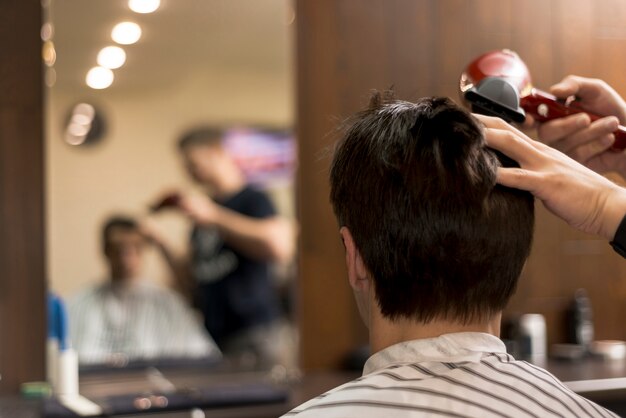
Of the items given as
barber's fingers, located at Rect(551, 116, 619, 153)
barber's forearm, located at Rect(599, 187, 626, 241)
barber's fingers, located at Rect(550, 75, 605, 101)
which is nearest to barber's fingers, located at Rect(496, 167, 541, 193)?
barber's forearm, located at Rect(599, 187, 626, 241)

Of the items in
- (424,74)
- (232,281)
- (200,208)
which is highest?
(424,74)

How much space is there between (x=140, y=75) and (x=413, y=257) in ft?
6.48

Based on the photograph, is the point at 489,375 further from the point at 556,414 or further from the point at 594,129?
the point at 594,129

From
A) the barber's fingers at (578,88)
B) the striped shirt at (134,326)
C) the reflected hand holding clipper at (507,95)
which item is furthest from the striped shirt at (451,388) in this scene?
the striped shirt at (134,326)

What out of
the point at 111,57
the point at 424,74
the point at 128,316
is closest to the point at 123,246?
the point at 128,316

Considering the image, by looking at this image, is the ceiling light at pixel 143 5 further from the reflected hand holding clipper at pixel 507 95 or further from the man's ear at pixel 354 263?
the man's ear at pixel 354 263

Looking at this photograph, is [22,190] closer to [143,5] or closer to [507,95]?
[143,5]

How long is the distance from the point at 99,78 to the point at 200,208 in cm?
55

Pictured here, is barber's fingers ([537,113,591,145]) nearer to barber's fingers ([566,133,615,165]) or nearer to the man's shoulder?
barber's fingers ([566,133,615,165])

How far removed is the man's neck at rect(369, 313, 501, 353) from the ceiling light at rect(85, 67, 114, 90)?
1.88 m

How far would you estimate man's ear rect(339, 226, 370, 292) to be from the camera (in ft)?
4.53

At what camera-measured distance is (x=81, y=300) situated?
117 inches

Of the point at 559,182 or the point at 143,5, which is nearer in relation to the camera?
the point at 559,182

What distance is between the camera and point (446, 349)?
1.32m
